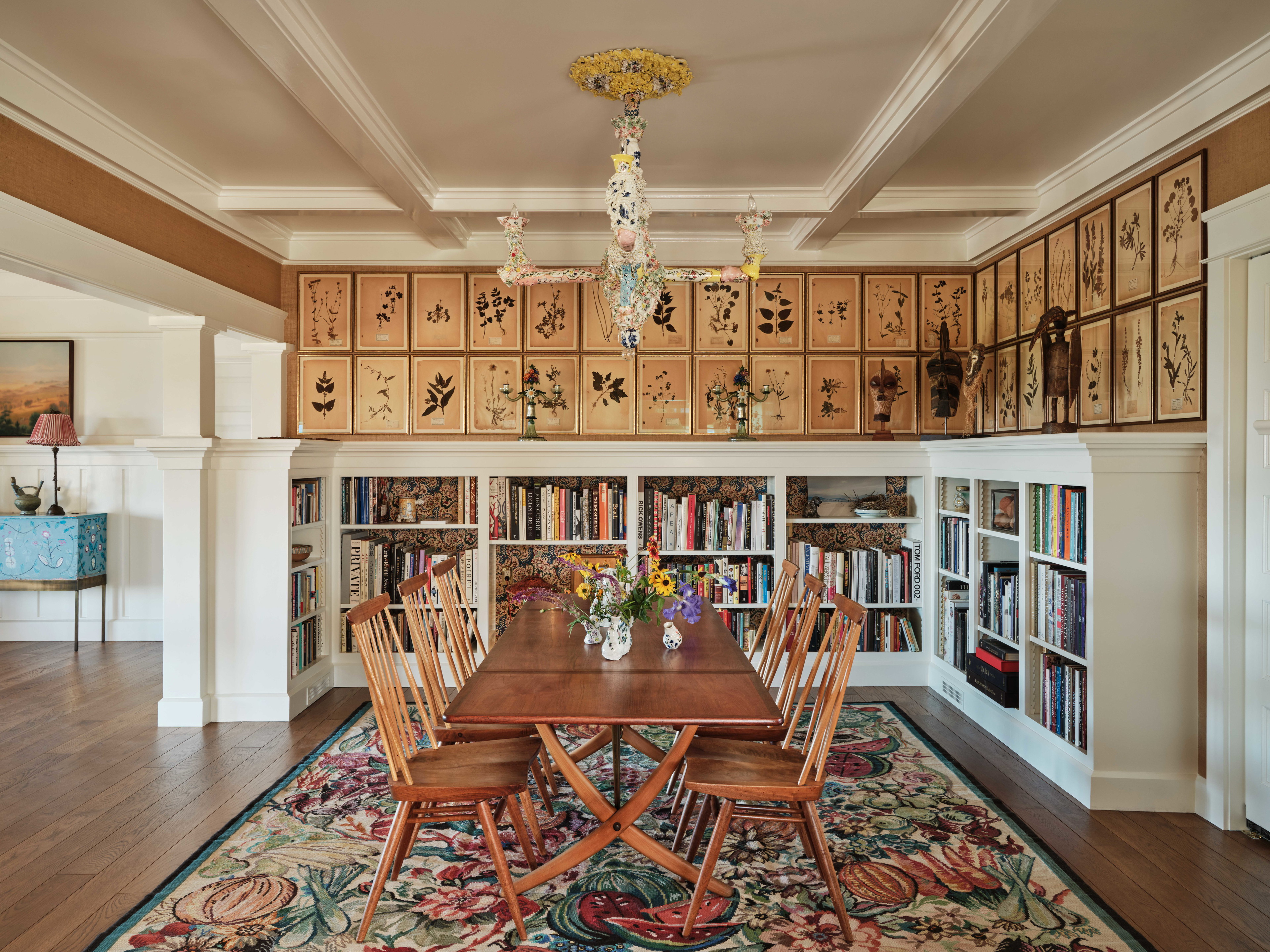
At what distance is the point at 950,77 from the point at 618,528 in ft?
10.1

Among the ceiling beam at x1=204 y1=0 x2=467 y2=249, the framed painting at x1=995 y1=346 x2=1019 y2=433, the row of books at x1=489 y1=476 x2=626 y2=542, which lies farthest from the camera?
the row of books at x1=489 y1=476 x2=626 y2=542

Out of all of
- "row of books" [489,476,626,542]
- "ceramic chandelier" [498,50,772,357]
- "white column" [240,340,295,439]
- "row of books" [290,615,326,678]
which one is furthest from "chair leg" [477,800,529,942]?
"white column" [240,340,295,439]

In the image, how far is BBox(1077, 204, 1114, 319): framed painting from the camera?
3830 mm

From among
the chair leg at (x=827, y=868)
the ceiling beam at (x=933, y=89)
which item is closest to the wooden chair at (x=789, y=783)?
the chair leg at (x=827, y=868)

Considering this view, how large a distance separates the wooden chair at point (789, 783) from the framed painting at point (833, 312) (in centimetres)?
305

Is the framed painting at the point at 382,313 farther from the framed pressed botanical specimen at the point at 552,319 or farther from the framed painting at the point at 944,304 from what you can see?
the framed painting at the point at 944,304

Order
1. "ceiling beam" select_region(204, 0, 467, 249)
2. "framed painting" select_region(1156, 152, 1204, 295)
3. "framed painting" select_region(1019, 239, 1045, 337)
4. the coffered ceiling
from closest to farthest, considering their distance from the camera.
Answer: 1. "ceiling beam" select_region(204, 0, 467, 249)
2. the coffered ceiling
3. "framed painting" select_region(1156, 152, 1204, 295)
4. "framed painting" select_region(1019, 239, 1045, 337)

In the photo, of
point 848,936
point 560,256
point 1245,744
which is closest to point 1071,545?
point 1245,744

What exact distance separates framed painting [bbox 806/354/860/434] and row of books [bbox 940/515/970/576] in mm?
896

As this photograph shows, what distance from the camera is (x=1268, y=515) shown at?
292 cm

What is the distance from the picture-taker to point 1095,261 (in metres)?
3.94

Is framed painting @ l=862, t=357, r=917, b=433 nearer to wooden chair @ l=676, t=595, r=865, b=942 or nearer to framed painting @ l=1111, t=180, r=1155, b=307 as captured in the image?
framed painting @ l=1111, t=180, r=1155, b=307

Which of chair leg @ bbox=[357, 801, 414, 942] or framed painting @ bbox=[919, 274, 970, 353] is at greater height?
framed painting @ bbox=[919, 274, 970, 353]

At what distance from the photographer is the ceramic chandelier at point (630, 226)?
8.80 feet
